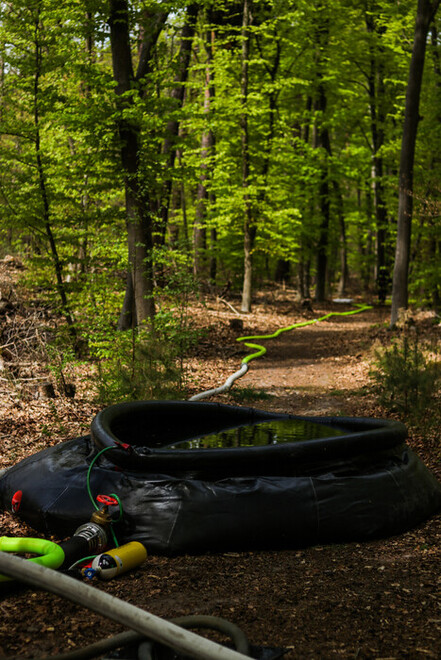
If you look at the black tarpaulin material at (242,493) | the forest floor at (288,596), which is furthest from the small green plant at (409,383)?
the black tarpaulin material at (242,493)

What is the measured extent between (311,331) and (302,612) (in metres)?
14.0

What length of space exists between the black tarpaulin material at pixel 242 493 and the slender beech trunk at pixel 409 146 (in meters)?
9.28

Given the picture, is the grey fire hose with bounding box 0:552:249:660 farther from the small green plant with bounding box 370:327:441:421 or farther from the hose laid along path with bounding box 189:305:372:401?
the small green plant with bounding box 370:327:441:421

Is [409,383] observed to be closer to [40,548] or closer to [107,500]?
[107,500]

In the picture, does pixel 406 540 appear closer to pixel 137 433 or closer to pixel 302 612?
pixel 302 612

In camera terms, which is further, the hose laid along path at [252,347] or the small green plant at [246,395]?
the small green plant at [246,395]

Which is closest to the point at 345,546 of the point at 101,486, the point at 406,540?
the point at 406,540

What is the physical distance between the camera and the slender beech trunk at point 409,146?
13125 millimetres

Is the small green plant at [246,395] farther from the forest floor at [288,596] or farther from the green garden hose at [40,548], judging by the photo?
the green garden hose at [40,548]

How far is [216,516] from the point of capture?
392 cm

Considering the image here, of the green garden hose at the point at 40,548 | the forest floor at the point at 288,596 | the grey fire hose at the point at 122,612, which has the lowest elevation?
the forest floor at the point at 288,596

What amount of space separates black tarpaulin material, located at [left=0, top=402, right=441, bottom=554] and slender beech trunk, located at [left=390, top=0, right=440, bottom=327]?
30.4ft

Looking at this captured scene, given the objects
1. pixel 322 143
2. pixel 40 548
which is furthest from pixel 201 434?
pixel 322 143

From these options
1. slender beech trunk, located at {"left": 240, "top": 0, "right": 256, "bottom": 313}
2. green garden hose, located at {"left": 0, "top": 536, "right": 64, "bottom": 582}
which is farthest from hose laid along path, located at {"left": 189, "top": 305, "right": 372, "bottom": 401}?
green garden hose, located at {"left": 0, "top": 536, "right": 64, "bottom": 582}
